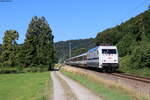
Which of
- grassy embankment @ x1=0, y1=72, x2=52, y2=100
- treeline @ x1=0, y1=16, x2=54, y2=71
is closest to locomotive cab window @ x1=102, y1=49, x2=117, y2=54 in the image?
grassy embankment @ x1=0, y1=72, x2=52, y2=100

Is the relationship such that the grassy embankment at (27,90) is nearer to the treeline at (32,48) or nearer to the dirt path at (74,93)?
the dirt path at (74,93)

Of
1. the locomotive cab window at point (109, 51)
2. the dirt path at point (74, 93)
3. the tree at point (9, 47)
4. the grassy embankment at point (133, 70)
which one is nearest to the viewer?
the dirt path at point (74, 93)

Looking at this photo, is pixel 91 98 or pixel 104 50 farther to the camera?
pixel 104 50

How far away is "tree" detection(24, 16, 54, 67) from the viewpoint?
291 ft

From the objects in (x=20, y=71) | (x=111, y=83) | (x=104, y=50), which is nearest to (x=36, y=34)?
(x=20, y=71)

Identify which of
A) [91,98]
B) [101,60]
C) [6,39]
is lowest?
[91,98]

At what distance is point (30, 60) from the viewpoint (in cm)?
8862

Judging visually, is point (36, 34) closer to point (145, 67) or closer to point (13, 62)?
point (13, 62)

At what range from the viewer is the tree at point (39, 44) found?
88812 mm

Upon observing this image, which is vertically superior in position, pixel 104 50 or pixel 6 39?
pixel 6 39

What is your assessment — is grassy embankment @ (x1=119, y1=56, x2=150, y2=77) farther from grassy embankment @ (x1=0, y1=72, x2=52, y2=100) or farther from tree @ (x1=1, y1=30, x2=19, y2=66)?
tree @ (x1=1, y1=30, x2=19, y2=66)

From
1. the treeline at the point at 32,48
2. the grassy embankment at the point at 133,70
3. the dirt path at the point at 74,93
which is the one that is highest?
the treeline at the point at 32,48

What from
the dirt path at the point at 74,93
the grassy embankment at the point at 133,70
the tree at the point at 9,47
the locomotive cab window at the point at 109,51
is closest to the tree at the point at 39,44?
the tree at the point at 9,47

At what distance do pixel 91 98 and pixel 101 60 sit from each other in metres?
19.1
